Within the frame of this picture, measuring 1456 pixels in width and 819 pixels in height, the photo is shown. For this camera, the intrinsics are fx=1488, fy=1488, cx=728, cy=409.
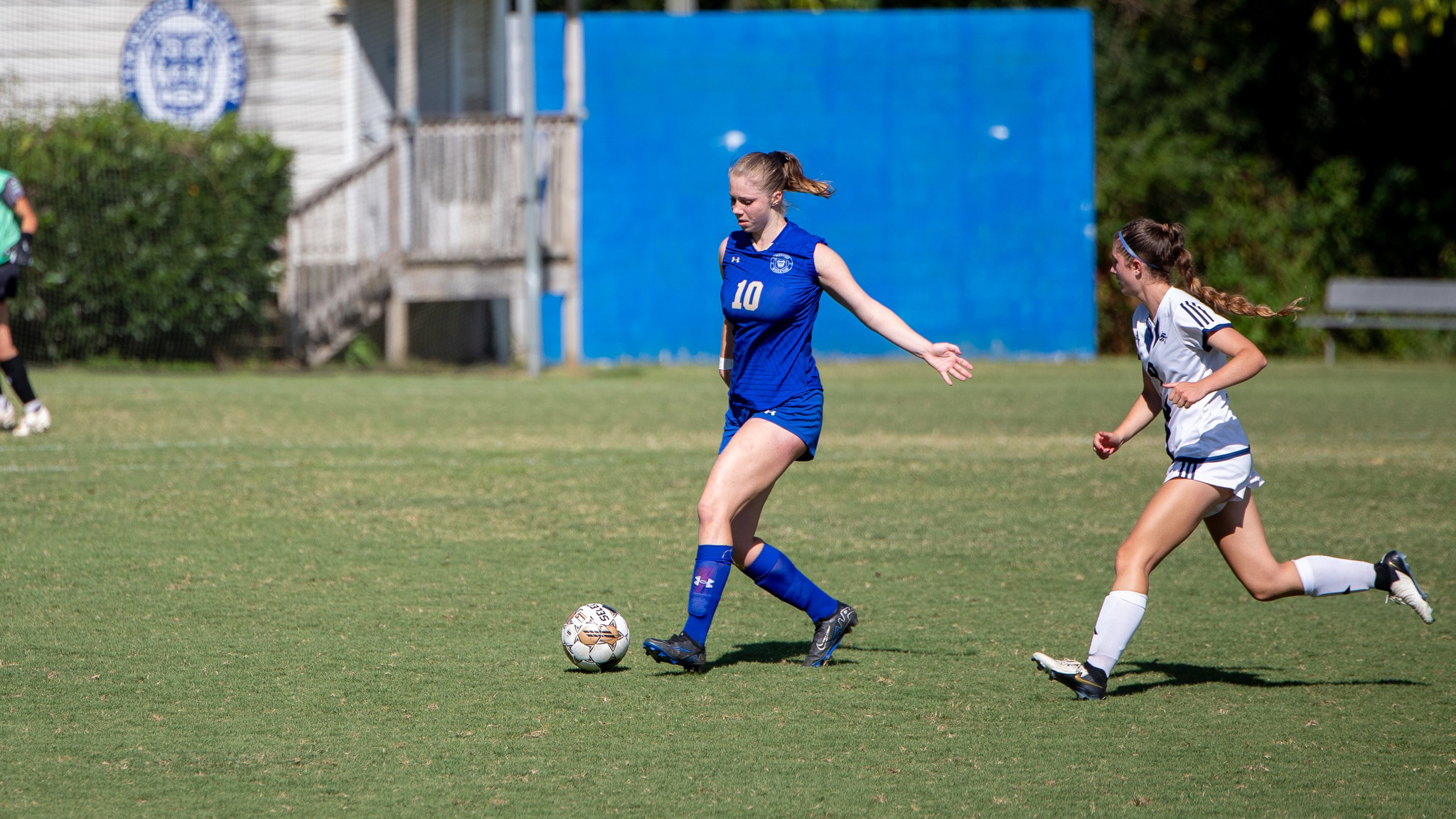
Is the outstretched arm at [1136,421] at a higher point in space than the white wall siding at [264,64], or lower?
lower

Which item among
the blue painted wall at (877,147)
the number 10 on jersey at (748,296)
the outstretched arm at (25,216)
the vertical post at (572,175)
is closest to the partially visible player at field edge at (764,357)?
the number 10 on jersey at (748,296)

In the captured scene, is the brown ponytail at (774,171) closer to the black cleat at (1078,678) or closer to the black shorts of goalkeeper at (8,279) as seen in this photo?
the black cleat at (1078,678)

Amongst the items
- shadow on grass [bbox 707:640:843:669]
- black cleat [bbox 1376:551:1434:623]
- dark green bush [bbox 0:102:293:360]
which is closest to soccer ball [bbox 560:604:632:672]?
shadow on grass [bbox 707:640:843:669]

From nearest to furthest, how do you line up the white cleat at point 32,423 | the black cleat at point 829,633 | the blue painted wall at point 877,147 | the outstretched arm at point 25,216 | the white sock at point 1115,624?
the white sock at point 1115,624, the black cleat at point 829,633, the outstretched arm at point 25,216, the white cleat at point 32,423, the blue painted wall at point 877,147

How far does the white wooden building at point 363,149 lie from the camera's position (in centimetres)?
1877

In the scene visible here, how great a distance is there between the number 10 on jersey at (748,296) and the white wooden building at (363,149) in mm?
13903

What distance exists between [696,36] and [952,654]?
17.4m

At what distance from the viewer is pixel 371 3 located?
20688 mm

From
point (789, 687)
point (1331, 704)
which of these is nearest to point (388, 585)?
point (789, 687)

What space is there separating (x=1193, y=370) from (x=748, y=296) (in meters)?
1.58

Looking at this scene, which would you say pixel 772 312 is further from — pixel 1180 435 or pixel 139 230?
pixel 139 230

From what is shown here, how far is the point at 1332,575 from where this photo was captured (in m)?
5.44

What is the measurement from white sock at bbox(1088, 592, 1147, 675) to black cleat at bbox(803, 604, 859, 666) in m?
1.01

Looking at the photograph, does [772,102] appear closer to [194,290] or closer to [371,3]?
[371,3]
